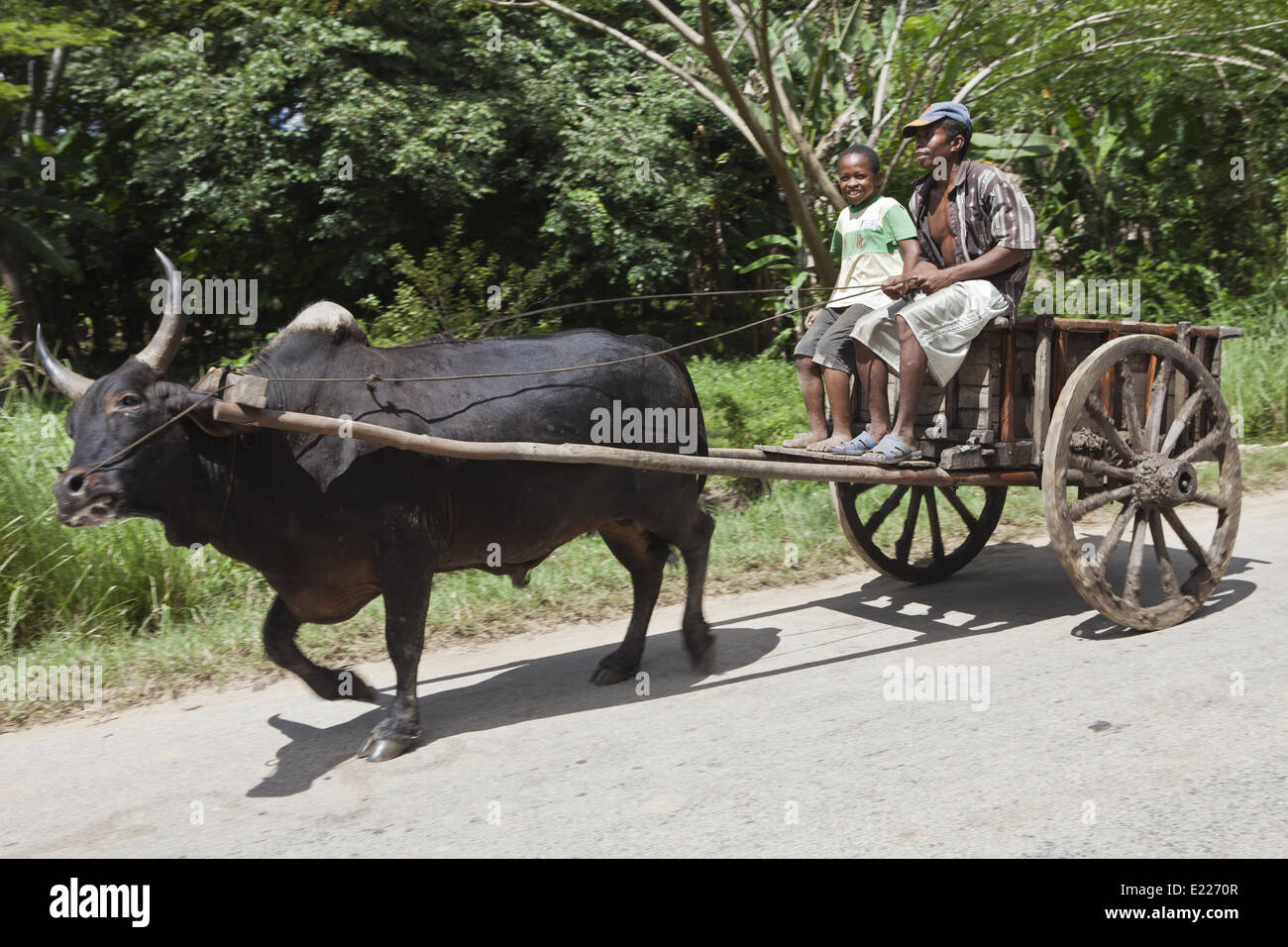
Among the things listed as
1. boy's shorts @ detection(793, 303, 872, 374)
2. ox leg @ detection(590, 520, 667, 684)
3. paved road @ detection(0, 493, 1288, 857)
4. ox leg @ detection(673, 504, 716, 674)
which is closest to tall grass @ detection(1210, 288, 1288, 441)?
paved road @ detection(0, 493, 1288, 857)

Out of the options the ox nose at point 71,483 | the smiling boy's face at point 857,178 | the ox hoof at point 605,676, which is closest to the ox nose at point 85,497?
the ox nose at point 71,483

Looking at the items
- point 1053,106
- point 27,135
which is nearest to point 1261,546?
point 1053,106

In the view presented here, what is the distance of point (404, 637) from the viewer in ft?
14.8

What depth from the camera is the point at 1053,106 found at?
11.6 m

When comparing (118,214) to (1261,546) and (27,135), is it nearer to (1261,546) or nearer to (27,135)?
(27,135)

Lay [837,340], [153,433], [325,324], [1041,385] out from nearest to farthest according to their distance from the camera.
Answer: [153,433], [325,324], [1041,385], [837,340]

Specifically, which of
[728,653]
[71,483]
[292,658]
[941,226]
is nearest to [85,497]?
[71,483]

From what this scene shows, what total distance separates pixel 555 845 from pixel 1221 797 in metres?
2.06

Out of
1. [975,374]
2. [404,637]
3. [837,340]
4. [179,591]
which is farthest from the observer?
[179,591]

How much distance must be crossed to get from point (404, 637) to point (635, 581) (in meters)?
1.38

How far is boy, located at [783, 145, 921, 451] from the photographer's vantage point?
5.58 meters

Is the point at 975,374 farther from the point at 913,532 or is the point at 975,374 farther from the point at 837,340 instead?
the point at 913,532

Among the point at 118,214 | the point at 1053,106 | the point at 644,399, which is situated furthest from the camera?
the point at 118,214

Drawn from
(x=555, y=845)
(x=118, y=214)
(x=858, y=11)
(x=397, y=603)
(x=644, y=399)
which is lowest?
(x=555, y=845)
